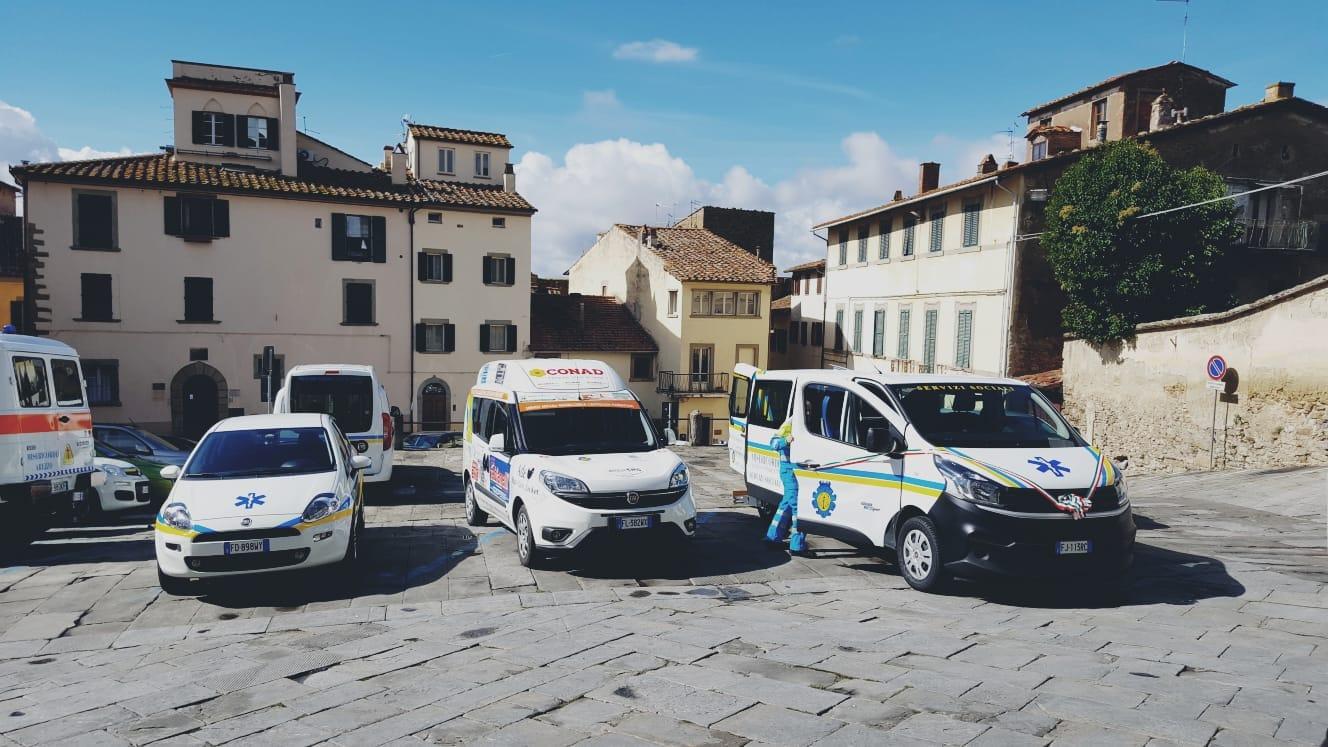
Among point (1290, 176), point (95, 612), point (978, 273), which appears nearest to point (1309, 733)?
point (95, 612)

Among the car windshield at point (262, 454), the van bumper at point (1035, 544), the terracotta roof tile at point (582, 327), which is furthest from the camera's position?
the terracotta roof tile at point (582, 327)

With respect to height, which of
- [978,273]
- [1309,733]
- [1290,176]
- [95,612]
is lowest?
[95,612]

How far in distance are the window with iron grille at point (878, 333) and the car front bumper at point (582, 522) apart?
24.3m

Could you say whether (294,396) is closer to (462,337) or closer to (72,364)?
(72,364)

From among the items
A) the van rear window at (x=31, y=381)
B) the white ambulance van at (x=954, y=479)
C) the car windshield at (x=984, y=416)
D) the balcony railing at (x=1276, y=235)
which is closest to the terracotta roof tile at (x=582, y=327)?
the balcony railing at (x=1276, y=235)

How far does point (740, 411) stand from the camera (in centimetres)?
1339

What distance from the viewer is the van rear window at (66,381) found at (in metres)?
11.3

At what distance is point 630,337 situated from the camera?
128ft

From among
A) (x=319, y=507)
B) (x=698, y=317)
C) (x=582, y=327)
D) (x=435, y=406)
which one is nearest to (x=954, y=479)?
(x=319, y=507)

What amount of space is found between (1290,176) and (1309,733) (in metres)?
27.5

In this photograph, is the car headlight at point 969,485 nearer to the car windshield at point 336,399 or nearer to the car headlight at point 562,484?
the car headlight at point 562,484

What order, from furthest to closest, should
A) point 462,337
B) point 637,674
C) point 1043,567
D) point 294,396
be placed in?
point 462,337 < point 294,396 < point 1043,567 < point 637,674

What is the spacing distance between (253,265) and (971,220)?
2606 centimetres

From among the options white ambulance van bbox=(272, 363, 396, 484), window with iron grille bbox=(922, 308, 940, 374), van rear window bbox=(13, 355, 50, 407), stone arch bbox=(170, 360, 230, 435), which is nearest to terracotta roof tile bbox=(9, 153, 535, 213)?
stone arch bbox=(170, 360, 230, 435)
